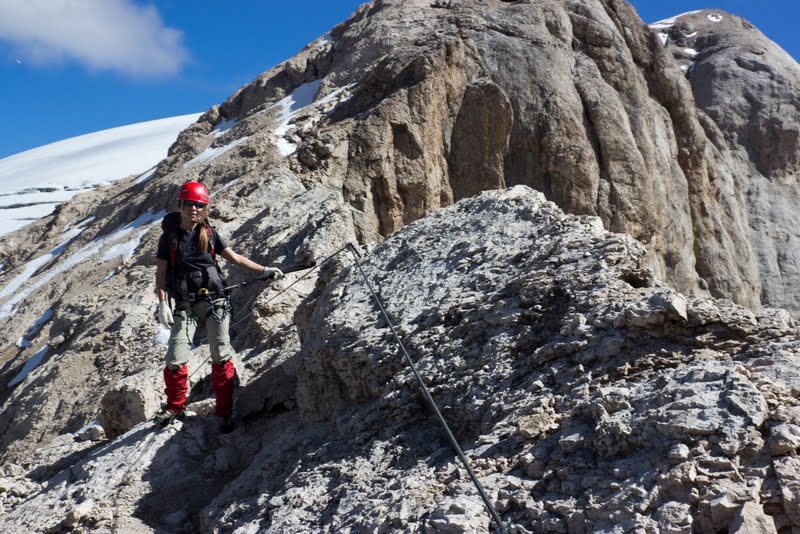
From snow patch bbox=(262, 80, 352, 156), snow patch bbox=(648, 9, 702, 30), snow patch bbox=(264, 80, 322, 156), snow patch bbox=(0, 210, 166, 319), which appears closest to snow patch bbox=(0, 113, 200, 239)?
snow patch bbox=(0, 210, 166, 319)

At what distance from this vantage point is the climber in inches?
Result: 246

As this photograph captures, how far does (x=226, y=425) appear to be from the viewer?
618 cm

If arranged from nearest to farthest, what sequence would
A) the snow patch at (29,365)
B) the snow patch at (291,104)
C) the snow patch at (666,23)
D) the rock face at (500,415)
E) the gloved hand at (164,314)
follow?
the rock face at (500,415) → the gloved hand at (164,314) → the snow patch at (29,365) → the snow patch at (291,104) → the snow patch at (666,23)

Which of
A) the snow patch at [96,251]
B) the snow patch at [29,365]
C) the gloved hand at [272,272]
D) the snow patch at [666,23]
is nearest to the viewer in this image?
the gloved hand at [272,272]

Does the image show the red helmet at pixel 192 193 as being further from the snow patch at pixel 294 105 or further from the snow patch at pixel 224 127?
the snow patch at pixel 224 127

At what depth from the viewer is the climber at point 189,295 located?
6238mm

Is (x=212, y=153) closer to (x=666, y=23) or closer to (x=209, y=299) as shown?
(x=209, y=299)

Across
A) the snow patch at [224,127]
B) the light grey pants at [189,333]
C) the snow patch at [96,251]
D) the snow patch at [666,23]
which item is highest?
the snow patch at [666,23]

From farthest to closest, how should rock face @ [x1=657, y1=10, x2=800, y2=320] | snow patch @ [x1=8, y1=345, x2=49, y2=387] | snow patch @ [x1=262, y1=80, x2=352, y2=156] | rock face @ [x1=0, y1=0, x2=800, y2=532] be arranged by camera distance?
1. rock face @ [x1=657, y1=10, x2=800, y2=320]
2. snow patch @ [x1=262, y1=80, x2=352, y2=156]
3. snow patch @ [x1=8, y1=345, x2=49, y2=387]
4. rock face @ [x1=0, y1=0, x2=800, y2=532]

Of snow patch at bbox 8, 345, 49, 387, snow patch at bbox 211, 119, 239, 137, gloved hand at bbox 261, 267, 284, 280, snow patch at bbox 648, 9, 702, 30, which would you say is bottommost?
gloved hand at bbox 261, 267, 284, 280

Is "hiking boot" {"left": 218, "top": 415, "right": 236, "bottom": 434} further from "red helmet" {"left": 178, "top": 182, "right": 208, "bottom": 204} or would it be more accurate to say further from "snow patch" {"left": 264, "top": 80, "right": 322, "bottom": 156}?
"snow patch" {"left": 264, "top": 80, "right": 322, "bottom": 156}

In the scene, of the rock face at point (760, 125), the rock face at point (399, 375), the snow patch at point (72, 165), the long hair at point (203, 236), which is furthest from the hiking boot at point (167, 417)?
the snow patch at point (72, 165)

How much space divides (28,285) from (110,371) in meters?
9.53

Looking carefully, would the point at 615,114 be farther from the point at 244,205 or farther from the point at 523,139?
the point at 244,205
